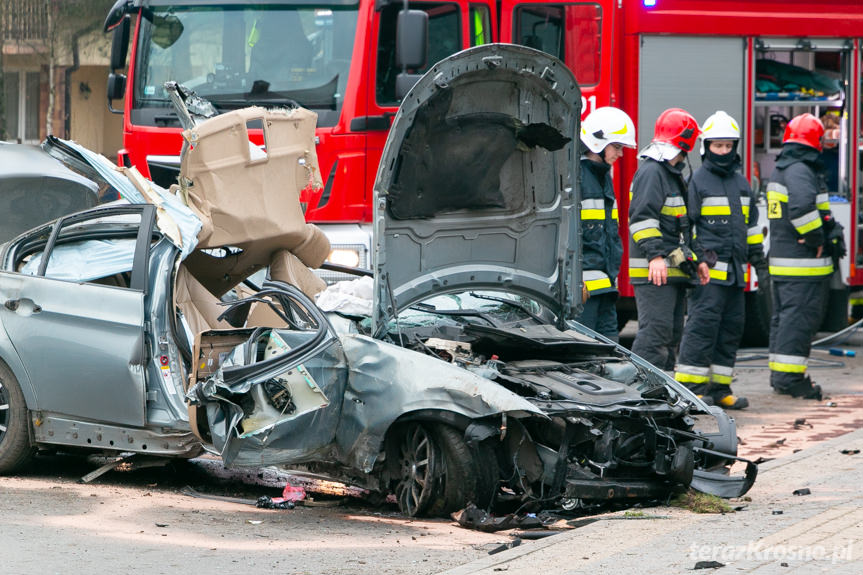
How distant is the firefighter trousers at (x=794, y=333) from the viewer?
11.0m

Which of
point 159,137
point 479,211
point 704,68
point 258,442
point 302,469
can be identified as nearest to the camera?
point 258,442

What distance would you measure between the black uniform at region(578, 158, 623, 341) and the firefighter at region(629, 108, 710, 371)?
416 mm

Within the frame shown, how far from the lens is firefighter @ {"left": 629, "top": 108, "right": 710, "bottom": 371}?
9984mm

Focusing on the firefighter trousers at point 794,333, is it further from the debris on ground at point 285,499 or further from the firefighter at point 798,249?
the debris on ground at point 285,499

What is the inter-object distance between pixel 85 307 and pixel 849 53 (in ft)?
28.6

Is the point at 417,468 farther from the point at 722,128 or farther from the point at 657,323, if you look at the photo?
the point at 722,128

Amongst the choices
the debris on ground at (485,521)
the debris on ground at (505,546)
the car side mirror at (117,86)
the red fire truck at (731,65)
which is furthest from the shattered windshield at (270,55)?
the debris on ground at (505,546)

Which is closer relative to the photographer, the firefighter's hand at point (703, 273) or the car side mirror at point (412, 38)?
the firefighter's hand at point (703, 273)

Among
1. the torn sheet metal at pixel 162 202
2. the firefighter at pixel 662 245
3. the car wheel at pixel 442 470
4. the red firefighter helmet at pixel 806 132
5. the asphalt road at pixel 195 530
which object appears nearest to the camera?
the asphalt road at pixel 195 530

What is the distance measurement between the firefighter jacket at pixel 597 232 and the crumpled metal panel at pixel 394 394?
3.13 metres

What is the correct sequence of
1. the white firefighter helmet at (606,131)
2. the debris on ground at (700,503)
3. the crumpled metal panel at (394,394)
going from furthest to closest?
the white firefighter helmet at (606,131)
the debris on ground at (700,503)
the crumpled metal panel at (394,394)

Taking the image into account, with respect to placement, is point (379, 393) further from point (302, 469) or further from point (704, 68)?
point (704, 68)

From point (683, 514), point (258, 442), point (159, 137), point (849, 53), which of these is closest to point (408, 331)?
point (258, 442)

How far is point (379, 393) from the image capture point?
6.62 meters
